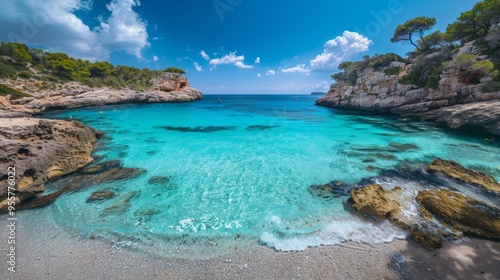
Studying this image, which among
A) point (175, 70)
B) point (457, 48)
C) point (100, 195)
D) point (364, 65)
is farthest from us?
point (175, 70)

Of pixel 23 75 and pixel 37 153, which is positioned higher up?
pixel 23 75

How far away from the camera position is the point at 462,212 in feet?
19.5

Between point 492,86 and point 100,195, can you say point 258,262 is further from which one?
point 492,86

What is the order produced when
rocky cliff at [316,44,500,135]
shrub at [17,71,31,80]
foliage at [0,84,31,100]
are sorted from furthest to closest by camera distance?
shrub at [17,71,31,80] < foliage at [0,84,31,100] < rocky cliff at [316,44,500,135]

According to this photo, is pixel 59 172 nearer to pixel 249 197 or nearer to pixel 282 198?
pixel 249 197

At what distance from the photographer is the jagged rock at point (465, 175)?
792cm

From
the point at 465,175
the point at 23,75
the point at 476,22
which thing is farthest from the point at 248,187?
the point at 23,75

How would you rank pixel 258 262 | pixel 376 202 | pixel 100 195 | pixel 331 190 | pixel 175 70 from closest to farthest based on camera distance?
pixel 258 262 → pixel 376 202 → pixel 100 195 → pixel 331 190 → pixel 175 70

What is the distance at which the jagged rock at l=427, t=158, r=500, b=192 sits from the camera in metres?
7.92

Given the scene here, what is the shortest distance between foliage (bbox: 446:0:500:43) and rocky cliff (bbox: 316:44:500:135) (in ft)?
19.1

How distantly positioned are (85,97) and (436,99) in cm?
6047

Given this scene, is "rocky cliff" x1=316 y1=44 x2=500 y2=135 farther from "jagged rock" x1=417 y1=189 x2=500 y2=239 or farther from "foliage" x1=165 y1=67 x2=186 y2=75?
"foliage" x1=165 y1=67 x2=186 y2=75

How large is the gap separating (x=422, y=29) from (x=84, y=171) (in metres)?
57.0

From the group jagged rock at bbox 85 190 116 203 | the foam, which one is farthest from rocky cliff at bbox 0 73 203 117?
the foam
